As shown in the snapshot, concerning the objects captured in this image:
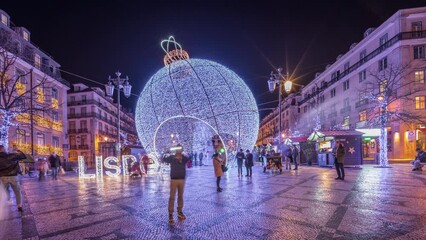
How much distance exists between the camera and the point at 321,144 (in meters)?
24.5

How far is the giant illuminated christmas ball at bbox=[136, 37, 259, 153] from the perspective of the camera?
747 inches

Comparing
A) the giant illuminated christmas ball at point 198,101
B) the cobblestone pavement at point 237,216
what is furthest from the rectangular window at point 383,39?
the cobblestone pavement at point 237,216

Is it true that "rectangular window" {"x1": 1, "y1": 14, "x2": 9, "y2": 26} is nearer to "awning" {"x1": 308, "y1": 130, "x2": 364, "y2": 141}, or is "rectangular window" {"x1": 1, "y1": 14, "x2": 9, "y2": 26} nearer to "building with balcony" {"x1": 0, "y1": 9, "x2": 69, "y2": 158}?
"building with balcony" {"x1": 0, "y1": 9, "x2": 69, "y2": 158}

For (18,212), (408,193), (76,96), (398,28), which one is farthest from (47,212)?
(76,96)

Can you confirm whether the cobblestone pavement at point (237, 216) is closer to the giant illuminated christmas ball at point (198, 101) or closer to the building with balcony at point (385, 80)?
the giant illuminated christmas ball at point (198, 101)

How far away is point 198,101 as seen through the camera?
1905cm

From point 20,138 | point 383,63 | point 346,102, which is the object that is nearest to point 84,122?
point 20,138

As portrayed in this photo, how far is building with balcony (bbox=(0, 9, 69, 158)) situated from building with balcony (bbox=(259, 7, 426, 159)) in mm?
30239

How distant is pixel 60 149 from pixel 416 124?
39.3 meters

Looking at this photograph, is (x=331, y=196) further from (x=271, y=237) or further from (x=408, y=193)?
(x=271, y=237)

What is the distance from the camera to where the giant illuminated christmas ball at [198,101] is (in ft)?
62.2

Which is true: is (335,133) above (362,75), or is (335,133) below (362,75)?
below

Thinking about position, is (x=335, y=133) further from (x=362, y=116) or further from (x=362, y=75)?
(x=362, y=75)

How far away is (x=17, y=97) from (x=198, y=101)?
11509mm
